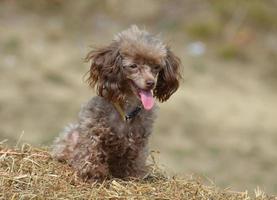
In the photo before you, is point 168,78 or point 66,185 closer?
point 66,185

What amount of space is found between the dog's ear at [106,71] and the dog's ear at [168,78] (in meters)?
0.34

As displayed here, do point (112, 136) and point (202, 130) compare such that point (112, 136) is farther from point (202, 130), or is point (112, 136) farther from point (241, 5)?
point (241, 5)

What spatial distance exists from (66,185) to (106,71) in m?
0.88

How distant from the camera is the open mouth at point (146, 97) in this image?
6445 millimetres

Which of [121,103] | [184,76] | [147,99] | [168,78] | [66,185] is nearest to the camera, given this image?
[66,185]

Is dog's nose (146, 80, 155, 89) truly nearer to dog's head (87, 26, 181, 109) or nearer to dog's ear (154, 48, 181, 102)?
dog's head (87, 26, 181, 109)

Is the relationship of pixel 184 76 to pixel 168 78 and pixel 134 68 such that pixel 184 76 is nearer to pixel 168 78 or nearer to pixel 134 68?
pixel 168 78

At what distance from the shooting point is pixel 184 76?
15.5m

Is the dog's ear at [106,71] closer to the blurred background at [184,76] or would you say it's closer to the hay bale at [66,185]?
the hay bale at [66,185]

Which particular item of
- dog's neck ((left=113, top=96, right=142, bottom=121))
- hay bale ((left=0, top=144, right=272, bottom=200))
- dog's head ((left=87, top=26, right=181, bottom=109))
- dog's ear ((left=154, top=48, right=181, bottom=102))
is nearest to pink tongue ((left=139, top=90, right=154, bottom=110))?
dog's head ((left=87, top=26, right=181, bottom=109))

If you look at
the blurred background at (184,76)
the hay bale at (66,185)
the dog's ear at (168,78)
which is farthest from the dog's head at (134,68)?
the blurred background at (184,76)

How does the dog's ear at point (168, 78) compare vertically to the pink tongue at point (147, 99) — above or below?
above

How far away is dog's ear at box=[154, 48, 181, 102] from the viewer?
6.74 m

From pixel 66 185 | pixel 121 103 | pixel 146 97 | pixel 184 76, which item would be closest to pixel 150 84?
pixel 146 97
